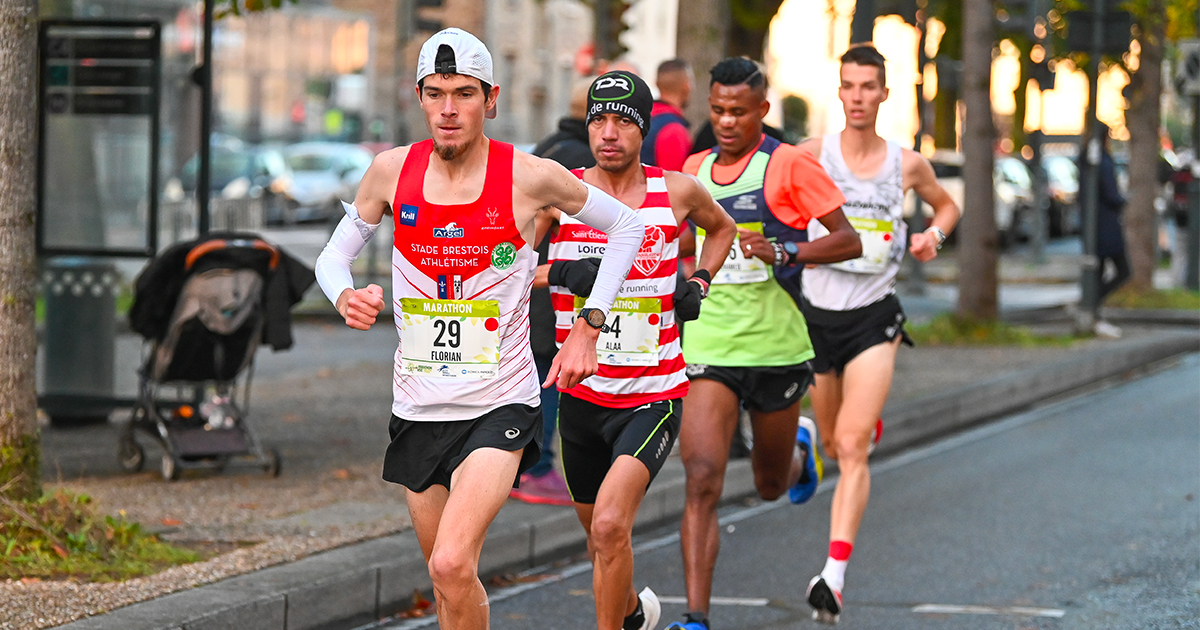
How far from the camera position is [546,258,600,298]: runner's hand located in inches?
212

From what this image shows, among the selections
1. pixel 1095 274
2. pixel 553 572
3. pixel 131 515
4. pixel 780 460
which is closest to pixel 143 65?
pixel 131 515

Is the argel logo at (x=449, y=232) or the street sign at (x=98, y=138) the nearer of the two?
the argel logo at (x=449, y=232)

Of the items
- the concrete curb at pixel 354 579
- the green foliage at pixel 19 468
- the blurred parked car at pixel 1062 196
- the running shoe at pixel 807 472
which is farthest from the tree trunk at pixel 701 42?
the blurred parked car at pixel 1062 196

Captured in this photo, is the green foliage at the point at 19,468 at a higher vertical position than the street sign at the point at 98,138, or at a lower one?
lower

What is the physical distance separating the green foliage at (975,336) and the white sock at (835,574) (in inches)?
402

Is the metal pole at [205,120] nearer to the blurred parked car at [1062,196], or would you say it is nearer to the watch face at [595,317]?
the watch face at [595,317]

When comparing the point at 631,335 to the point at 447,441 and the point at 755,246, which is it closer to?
the point at 755,246

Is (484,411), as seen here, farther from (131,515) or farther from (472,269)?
(131,515)

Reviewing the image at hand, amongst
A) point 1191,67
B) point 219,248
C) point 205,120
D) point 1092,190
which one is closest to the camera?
point 219,248

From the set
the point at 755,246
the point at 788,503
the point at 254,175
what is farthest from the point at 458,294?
the point at 254,175

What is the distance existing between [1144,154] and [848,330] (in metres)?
16.4

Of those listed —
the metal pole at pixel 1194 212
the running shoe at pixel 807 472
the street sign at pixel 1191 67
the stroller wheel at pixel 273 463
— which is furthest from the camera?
the metal pole at pixel 1194 212

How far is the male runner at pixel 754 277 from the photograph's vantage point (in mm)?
6449

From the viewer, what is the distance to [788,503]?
9.55m
